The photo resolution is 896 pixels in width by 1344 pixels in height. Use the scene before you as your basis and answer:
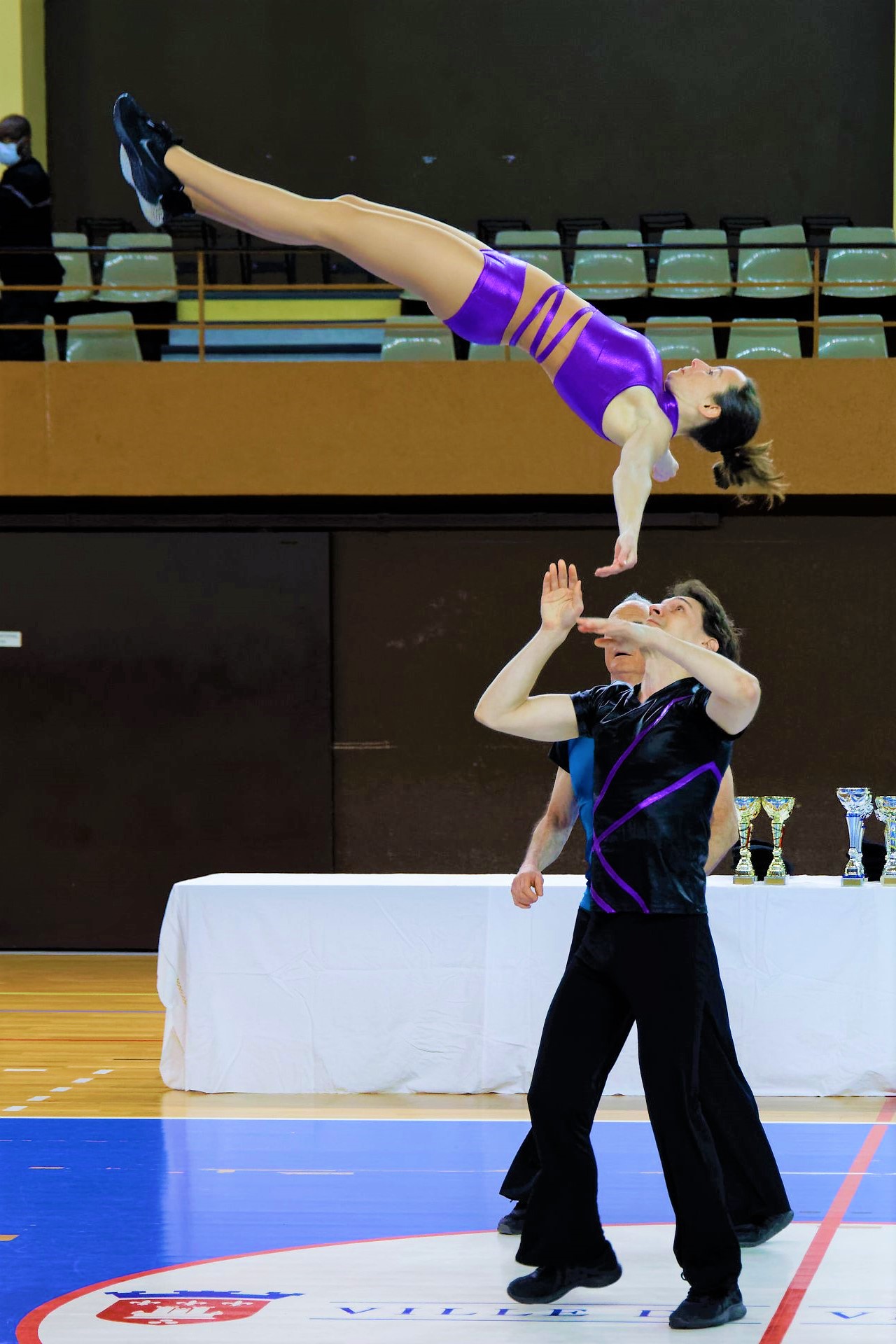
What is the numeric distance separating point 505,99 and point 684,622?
8758mm

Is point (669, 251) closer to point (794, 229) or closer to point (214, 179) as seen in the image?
point (794, 229)

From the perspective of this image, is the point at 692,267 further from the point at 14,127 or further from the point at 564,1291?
the point at 564,1291

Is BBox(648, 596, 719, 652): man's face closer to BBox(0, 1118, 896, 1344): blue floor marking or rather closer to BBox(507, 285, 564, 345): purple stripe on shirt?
BBox(507, 285, 564, 345): purple stripe on shirt

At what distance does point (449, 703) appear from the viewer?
30.6 ft

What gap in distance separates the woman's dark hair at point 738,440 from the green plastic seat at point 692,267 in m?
5.64

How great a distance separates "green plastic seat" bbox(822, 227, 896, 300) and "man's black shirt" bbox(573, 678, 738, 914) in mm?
6092

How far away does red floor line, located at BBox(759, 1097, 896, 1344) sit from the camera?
330cm

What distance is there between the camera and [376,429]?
8.35 m

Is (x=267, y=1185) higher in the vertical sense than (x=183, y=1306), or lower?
lower

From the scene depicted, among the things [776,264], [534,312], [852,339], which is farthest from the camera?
[776,264]

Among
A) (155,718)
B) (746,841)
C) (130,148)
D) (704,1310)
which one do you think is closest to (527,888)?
(704,1310)

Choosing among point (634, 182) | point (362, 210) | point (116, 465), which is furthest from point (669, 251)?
point (362, 210)

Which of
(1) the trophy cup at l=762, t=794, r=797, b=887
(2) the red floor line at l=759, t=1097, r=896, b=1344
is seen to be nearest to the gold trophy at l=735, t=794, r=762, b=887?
(1) the trophy cup at l=762, t=794, r=797, b=887

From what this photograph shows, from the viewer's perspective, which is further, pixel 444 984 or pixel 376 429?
pixel 376 429
